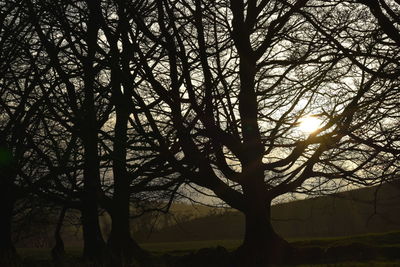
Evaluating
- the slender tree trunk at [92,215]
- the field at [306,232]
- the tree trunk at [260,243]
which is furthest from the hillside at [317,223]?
the tree trunk at [260,243]

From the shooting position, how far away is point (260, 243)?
25.3 feet

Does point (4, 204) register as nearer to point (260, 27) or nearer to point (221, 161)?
point (221, 161)

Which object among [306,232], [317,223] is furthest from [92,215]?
[306,232]

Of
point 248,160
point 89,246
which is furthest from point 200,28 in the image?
point 89,246

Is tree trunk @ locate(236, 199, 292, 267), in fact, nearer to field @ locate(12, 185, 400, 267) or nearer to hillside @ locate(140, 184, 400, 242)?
field @ locate(12, 185, 400, 267)

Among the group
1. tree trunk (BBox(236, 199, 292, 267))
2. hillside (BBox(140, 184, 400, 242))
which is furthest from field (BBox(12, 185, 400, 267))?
tree trunk (BBox(236, 199, 292, 267))

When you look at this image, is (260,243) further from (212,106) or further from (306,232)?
(306,232)

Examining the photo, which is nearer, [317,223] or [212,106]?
[212,106]

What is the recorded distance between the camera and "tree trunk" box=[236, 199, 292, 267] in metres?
7.64

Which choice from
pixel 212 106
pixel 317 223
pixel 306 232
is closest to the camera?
pixel 212 106

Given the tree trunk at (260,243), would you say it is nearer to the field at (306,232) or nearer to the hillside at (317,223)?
the field at (306,232)

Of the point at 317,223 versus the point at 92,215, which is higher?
the point at 92,215

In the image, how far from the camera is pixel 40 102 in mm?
8570

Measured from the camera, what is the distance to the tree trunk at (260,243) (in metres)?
7.64
